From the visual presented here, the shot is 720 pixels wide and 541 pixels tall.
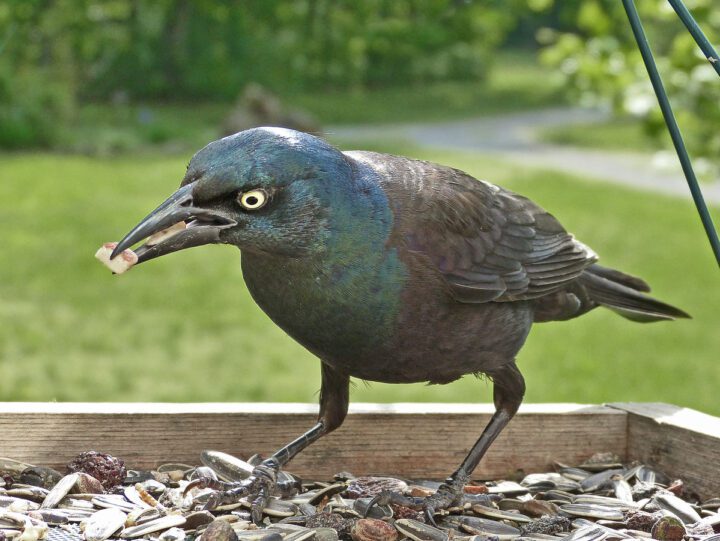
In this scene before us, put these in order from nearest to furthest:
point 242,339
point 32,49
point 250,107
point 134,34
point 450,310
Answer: point 450,310
point 242,339
point 250,107
point 32,49
point 134,34

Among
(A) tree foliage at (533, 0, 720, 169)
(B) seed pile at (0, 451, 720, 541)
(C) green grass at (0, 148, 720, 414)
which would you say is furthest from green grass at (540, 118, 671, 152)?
(B) seed pile at (0, 451, 720, 541)

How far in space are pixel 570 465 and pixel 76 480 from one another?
4.49 ft

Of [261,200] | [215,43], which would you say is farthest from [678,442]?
[215,43]

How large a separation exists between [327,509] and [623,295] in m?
1.18

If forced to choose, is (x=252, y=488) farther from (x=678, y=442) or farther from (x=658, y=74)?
(x=658, y=74)

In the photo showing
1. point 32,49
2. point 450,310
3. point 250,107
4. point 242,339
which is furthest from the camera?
point 32,49

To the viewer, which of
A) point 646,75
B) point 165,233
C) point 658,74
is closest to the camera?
point 165,233

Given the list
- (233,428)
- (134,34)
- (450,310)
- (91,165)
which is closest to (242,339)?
(233,428)

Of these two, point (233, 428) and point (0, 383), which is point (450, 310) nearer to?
point (233, 428)

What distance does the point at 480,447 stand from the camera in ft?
9.29

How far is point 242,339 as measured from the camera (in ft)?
22.5

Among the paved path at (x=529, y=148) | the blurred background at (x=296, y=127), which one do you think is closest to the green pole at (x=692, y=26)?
the blurred background at (x=296, y=127)

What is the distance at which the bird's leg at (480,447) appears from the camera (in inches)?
106

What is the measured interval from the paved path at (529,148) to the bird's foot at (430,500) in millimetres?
9394
